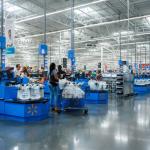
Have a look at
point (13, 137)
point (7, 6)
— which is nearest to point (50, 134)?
point (13, 137)

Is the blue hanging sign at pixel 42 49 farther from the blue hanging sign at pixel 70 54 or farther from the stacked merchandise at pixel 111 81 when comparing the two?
the stacked merchandise at pixel 111 81

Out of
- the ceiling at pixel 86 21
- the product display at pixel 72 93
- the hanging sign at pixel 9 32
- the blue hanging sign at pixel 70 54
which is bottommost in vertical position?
the product display at pixel 72 93

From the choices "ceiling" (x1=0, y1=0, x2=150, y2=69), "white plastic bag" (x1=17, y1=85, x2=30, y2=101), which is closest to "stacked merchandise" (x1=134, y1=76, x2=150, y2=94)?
"ceiling" (x1=0, y1=0, x2=150, y2=69)

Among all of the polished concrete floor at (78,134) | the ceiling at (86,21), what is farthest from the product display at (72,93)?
the ceiling at (86,21)

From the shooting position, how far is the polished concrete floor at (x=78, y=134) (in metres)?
3.40

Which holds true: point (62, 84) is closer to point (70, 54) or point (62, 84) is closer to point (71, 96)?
point (71, 96)

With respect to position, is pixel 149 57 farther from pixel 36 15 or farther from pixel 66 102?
pixel 66 102

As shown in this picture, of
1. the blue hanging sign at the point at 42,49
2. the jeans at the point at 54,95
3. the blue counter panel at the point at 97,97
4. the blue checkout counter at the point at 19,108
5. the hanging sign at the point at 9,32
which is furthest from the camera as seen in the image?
the blue counter panel at the point at 97,97

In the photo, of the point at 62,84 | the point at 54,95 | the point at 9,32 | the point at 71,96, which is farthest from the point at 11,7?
the point at 71,96

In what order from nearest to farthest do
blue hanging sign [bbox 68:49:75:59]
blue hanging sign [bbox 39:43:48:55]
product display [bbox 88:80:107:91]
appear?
blue hanging sign [bbox 39:43:48:55] < product display [bbox 88:80:107:91] < blue hanging sign [bbox 68:49:75:59]

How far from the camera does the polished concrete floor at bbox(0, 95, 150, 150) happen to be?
340cm

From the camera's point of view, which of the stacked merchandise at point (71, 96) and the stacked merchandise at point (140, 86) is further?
the stacked merchandise at point (140, 86)

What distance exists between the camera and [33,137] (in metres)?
3.83

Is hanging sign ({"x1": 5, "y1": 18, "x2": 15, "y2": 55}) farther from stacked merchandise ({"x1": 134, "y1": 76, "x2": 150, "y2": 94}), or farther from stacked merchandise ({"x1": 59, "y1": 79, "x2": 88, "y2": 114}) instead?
stacked merchandise ({"x1": 134, "y1": 76, "x2": 150, "y2": 94})
